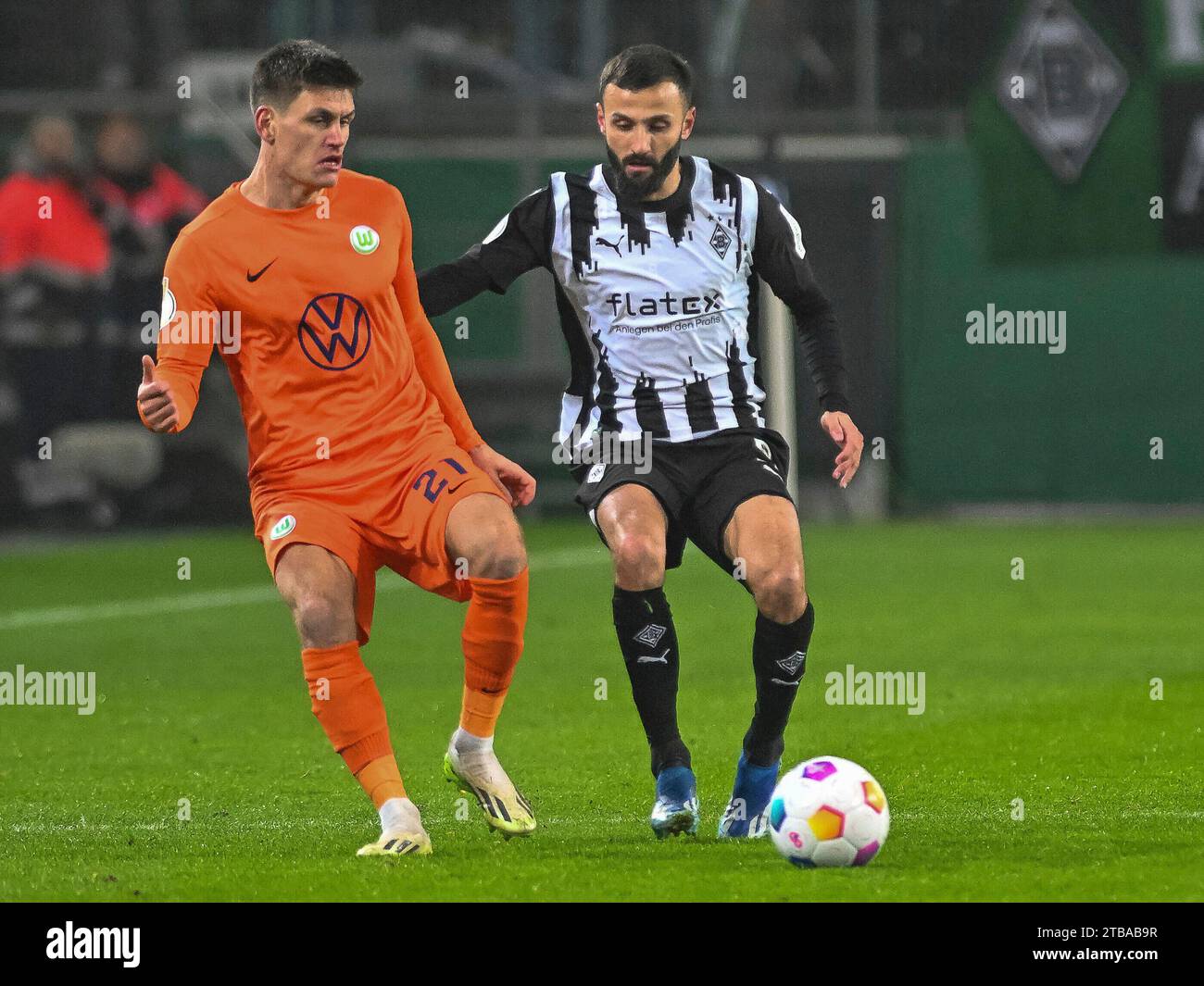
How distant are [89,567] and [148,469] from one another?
1954 mm

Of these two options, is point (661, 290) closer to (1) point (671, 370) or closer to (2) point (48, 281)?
(1) point (671, 370)

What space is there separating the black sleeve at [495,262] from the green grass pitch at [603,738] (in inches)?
54.7

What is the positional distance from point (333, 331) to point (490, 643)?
869 millimetres

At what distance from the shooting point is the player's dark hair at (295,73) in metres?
5.59

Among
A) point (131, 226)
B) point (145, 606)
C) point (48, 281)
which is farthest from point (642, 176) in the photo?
point (48, 281)

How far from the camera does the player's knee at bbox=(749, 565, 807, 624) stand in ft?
18.7

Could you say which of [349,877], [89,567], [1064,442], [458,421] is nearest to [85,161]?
[89,567]

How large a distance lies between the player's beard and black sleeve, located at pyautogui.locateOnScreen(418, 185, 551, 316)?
233mm

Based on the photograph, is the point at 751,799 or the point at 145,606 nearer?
the point at 751,799

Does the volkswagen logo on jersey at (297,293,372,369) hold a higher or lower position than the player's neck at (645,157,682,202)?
lower

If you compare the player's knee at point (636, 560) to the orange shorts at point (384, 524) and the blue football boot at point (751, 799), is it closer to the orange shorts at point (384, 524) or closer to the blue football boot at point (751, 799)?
the orange shorts at point (384, 524)

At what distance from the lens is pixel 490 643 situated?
5750mm

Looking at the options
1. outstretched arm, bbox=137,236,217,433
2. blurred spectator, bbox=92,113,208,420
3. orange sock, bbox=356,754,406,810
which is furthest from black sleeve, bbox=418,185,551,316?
blurred spectator, bbox=92,113,208,420

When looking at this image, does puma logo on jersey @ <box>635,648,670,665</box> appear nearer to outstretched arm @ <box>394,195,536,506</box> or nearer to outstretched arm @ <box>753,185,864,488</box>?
outstretched arm @ <box>394,195,536,506</box>
